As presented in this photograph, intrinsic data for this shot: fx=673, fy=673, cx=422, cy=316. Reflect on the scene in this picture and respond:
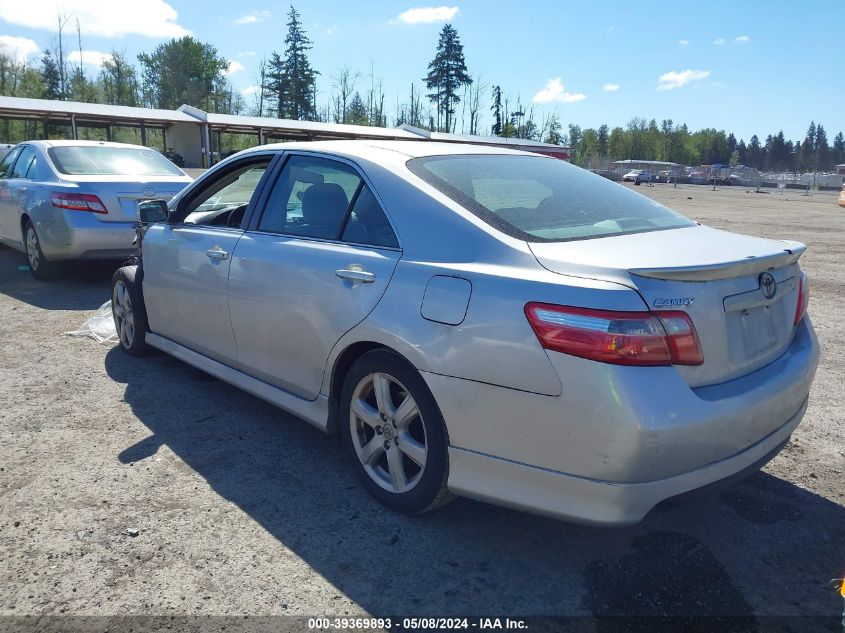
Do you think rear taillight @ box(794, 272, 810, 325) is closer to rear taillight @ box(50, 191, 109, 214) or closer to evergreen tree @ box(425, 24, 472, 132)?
rear taillight @ box(50, 191, 109, 214)

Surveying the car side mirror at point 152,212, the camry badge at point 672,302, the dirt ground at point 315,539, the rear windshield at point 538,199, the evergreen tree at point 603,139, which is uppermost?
the evergreen tree at point 603,139

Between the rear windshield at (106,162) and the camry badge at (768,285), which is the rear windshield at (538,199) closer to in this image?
the camry badge at (768,285)

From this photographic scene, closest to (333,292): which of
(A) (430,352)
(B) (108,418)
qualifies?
(A) (430,352)

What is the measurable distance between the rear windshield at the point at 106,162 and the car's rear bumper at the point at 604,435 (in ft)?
21.7

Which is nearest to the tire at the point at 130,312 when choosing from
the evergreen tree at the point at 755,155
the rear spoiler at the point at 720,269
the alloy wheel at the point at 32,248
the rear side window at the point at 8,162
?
the alloy wheel at the point at 32,248

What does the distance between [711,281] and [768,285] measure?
Answer: 42 centimetres

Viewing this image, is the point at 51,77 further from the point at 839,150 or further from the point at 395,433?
the point at 839,150

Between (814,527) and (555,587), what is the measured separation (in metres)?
1.30

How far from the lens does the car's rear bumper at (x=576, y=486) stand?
7.47 feet

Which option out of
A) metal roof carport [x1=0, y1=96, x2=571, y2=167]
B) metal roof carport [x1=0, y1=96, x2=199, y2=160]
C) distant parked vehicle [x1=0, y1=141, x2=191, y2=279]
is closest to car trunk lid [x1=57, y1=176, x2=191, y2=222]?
distant parked vehicle [x1=0, y1=141, x2=191, y2=279]

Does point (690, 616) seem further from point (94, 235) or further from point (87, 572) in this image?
point (94, 235)

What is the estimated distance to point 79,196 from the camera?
7281mm

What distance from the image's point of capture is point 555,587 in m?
2.53

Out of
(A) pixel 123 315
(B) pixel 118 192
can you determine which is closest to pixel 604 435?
(A) pixel 123 315
